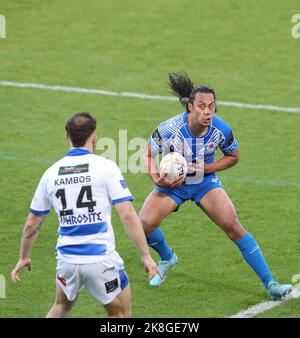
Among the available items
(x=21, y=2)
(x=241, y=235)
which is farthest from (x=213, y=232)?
(x=21, y=2)

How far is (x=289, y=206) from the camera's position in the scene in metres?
13.3

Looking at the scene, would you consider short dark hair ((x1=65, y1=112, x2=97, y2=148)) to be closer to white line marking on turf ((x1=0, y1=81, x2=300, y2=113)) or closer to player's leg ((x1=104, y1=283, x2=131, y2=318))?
player's leg ((x1=104, y1=283, x2=131, y2=318))

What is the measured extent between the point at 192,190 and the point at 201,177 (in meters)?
0.18

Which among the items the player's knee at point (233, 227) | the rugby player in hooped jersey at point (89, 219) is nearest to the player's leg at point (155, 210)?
the player's knee at point (233, 227)

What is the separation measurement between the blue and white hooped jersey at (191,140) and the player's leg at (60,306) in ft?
8.35

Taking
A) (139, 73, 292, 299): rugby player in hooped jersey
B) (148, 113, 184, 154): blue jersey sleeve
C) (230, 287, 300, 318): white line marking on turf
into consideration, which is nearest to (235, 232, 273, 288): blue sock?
(139, 73, 292, 299): rugby player in hooped jersey

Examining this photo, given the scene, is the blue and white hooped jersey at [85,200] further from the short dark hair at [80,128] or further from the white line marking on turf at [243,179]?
the white line marking on turf at [243,179]

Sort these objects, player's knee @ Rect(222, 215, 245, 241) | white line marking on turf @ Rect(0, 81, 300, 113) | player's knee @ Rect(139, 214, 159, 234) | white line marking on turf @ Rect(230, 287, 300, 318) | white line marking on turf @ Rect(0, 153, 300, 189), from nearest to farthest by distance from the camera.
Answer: white line marking on turf @ Rect(230, 287, 300, 318) < player's knee @ Rect(222, 215, 245, 241) < player's knee @ Rect(139, 214, 159, 234) < white line marking on turf @ Rect(0, 153, 300, 189) < white line marking on turf @ Rect(0, 81, 300, 113)

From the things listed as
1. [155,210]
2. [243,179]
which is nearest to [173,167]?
[155,210]

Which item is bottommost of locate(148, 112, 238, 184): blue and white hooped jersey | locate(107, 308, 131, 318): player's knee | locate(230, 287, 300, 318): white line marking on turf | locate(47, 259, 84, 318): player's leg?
Result: locate(230, 287, 300, 318): white line marking on turf

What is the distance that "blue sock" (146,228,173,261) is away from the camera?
10758 millimetres

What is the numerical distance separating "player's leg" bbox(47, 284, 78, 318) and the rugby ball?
88.3 inches

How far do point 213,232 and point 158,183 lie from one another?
8.15 feet

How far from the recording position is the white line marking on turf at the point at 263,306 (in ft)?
32.3
